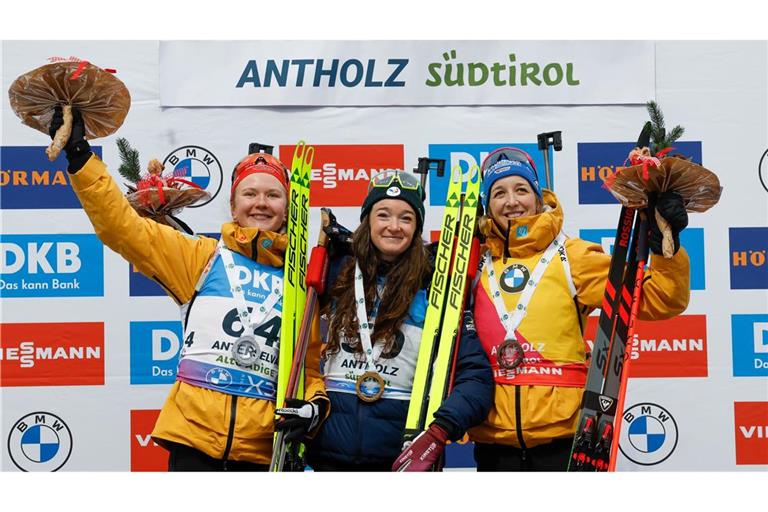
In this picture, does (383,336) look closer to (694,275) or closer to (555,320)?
(555,320)

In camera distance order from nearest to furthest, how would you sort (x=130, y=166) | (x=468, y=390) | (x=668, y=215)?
(x=668, y=215), (x=468, y=390), (x=130, y=166)

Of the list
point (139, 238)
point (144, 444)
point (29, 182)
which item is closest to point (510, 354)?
point (139, 238)

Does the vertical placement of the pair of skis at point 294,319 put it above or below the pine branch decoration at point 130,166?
below

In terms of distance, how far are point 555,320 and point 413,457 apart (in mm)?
770

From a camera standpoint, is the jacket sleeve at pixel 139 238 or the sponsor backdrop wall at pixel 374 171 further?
the sponsor backdrop wall at pixel 374 171

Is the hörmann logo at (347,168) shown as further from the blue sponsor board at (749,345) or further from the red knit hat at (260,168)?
the blue sponsor board at (749,345)

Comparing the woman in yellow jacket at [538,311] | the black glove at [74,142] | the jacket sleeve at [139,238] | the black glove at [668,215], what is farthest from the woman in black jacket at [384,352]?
the black glove at [74,142]

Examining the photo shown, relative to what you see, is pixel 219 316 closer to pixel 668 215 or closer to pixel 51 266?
pixel 668 215

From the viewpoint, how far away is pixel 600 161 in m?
5.02

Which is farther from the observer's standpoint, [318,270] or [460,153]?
[460,153]

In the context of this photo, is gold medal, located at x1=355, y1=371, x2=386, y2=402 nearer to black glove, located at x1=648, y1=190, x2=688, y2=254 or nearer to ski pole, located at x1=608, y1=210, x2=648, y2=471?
ski pole, located at x1=608, y1=210, x2=648, y2=471

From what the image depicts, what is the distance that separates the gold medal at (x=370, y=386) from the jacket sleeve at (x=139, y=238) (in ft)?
2.58

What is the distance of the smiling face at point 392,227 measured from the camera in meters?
3.58

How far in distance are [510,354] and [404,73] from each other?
210 centimetres
